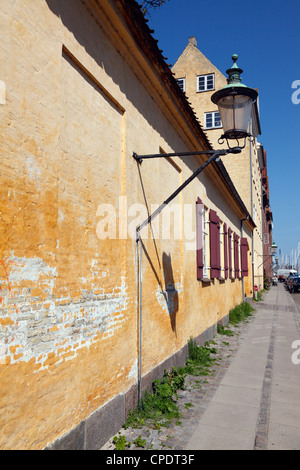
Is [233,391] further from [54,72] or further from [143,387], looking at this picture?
[54,72]

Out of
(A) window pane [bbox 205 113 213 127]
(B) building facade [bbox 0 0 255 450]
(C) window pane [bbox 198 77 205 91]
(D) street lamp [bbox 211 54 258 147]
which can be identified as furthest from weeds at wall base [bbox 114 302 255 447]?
(C) window pane [bbox 198 77 205 91]

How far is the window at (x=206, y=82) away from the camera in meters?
22.0

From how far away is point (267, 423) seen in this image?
463 cm

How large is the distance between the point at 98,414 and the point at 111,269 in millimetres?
1465

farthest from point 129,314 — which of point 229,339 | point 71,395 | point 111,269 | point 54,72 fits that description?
point 229,339

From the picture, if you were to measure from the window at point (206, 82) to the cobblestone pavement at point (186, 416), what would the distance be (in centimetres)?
Result: 1762

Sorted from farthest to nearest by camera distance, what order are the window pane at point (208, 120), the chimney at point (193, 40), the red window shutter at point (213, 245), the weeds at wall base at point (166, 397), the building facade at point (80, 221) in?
the chimney at point (193, 40)
the window pane at point (208, 120)
the red window shutter at point (213, 245)
the weeds at wall base at point (166, 397)
the building facade at point (80, 221)

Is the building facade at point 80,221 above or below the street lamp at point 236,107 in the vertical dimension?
below

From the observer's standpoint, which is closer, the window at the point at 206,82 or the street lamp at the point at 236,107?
the street lamp at the point at 236,107

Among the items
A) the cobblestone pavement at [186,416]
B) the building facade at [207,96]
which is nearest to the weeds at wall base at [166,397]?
the cobblestone pavement at [186,416]

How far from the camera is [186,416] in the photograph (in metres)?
4.75

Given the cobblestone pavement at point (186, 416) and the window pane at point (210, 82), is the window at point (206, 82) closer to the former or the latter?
the window pane at point (210, 82)

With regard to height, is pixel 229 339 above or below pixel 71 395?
below

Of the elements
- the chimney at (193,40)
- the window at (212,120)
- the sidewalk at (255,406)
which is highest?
the chimney at (193,40)
